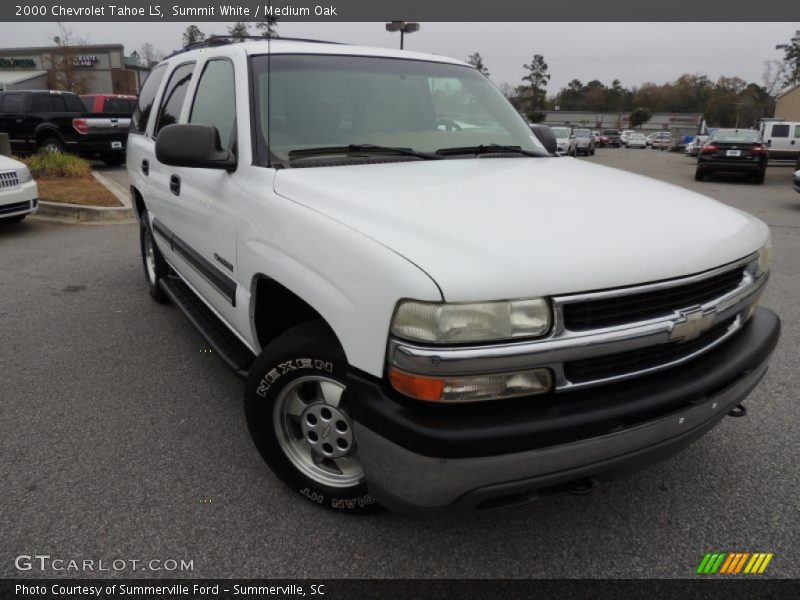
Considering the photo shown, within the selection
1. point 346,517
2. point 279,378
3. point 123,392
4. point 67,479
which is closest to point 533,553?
point 346,517

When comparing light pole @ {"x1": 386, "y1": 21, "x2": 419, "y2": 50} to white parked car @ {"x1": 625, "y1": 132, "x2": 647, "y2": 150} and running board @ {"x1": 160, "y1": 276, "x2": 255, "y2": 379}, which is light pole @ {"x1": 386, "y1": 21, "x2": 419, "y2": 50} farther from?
white parked car @ {"x1": 625, "y1": 132, "x2": 647, "y2": 150}

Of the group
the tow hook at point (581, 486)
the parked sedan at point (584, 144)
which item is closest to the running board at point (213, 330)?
the tow hook at point (581, 486)

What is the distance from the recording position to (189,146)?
2666 millimetres

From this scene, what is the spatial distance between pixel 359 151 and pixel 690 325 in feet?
5.43

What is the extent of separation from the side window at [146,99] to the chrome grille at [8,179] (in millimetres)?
3582

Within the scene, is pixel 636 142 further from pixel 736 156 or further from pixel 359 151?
pixel 359 151

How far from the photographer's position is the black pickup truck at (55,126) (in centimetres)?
1419

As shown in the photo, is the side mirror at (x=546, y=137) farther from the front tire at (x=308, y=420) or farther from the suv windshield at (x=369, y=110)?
the front tire at (x=308, y=420)

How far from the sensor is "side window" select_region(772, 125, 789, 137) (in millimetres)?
22703

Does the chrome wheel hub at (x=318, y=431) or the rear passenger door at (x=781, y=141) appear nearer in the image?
the chrome wheel hub at (x=318, y=431)

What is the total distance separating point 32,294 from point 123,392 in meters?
2.55

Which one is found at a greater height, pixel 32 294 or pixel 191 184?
pixel 191 184

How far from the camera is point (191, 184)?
339 cm

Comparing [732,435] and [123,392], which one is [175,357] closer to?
[123,392]
